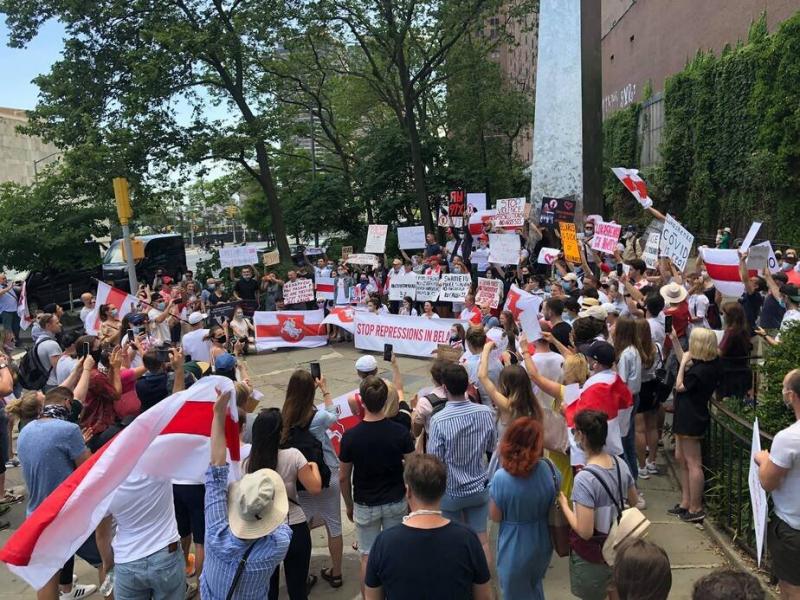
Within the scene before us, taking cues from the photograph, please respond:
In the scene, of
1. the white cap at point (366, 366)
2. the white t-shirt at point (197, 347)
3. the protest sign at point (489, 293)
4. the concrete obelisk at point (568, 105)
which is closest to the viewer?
the white cap at point (366, 366)

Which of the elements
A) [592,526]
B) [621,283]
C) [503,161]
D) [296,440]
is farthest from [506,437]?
[503,161]

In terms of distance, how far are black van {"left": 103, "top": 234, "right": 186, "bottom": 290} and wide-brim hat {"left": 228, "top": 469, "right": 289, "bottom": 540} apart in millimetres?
21064

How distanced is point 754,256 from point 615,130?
29821mm

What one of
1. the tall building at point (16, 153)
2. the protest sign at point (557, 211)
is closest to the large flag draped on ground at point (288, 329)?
the protest sign at point (557, 211)

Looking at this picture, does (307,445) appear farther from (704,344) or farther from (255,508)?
(704,344)

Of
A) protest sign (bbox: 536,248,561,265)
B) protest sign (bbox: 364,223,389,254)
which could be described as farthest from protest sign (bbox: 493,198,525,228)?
protest sign (bbox: 364,223,389,254)

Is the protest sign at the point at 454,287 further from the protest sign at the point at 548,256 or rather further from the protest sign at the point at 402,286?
the protest sign at the point at 548,256

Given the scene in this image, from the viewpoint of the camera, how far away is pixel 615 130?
122ft

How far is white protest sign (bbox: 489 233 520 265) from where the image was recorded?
1313 cm

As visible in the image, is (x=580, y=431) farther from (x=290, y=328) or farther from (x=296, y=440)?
(x=290, y=328)

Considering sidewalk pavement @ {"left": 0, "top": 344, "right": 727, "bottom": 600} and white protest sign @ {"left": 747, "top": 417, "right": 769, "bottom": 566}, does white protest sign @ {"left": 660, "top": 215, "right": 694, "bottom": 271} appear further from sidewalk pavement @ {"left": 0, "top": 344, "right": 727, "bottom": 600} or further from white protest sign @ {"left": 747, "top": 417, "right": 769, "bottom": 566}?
white protest sign @ {"left": 747, "top": 417, "right": 769, "bottom": 566}

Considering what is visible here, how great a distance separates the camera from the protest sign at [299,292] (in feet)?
49.9

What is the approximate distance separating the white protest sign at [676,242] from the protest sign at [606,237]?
2442 mm

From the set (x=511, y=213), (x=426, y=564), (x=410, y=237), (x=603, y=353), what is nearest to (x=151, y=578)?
(x=426, y=564)
